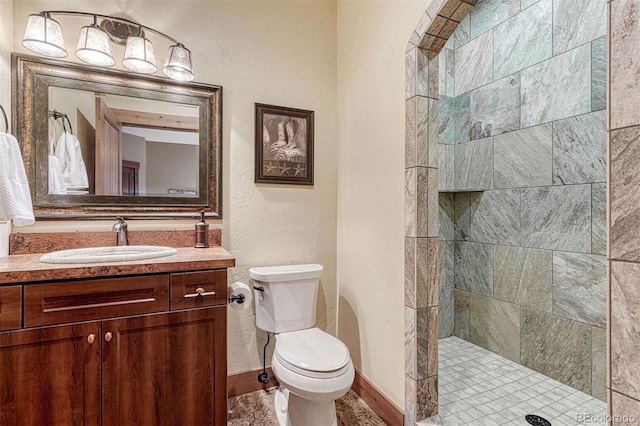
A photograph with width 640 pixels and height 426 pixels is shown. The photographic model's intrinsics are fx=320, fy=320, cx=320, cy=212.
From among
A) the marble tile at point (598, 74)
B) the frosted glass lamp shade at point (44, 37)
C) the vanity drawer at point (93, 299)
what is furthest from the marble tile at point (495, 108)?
the frosted glass lamp shade at point (44, 37)

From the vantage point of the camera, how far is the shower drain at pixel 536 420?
168 centimetres

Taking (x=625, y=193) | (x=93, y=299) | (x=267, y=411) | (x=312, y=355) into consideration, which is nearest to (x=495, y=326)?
(x=312, y=355)

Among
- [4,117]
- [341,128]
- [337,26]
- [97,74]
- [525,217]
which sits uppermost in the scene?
[337,26]

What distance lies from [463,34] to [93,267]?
3127 millimetres

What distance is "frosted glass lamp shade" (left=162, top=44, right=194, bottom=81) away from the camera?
1.80 m

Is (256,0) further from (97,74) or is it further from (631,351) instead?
(631,351)

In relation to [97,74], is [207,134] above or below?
below

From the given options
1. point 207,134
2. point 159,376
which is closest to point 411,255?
point 159,376

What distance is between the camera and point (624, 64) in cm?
86

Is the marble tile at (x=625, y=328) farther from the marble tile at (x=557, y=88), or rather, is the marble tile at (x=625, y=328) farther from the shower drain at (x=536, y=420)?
the marble tile at (x=557, y=88)

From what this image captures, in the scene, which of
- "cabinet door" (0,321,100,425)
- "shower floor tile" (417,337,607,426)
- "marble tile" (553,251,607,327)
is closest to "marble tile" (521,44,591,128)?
"marble tile" (553,251,607,327)

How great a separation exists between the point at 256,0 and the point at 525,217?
239 cm

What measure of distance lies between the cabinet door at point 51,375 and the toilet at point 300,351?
0.78m

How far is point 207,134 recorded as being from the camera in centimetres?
200
